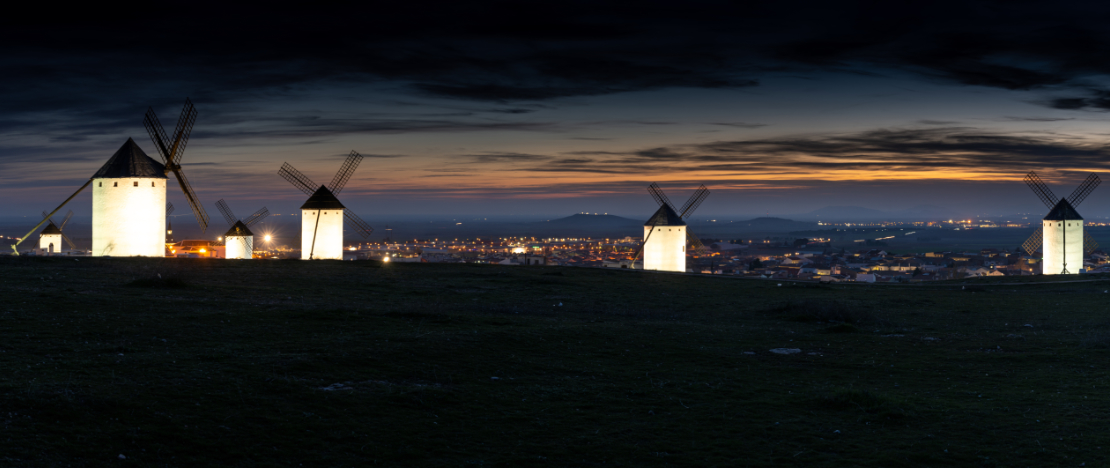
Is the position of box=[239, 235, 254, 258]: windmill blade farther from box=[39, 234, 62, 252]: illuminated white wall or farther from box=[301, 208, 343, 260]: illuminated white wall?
box=[39, 234, 62, 252]: illuminated white wall

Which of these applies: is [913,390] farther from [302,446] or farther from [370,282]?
[370,282]

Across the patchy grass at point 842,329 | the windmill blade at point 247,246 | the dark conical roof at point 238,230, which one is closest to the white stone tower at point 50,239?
the dark conical roof at point 238,230

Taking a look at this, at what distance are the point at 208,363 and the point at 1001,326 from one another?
24162mm

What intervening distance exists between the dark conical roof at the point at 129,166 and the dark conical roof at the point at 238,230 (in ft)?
62.0

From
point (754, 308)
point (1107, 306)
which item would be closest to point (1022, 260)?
point (1107, 306)

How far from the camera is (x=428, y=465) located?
30.2 feet

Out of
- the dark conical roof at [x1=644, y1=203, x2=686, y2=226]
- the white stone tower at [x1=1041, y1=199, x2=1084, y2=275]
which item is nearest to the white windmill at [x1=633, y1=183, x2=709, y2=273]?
the dark conical roof at [x1=644, y1=203, x2=686, y2=226]

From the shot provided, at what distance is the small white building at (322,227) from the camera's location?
61.1m

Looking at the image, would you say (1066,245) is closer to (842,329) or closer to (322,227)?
(842,329)

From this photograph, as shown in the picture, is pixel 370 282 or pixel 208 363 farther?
pixel 370 282

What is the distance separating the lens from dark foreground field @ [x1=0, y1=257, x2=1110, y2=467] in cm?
971

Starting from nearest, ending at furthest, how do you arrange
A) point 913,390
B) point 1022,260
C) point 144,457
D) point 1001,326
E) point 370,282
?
point 144,457 < point 913,390 < point 1001,326 < point 370,282 < point 1022,260

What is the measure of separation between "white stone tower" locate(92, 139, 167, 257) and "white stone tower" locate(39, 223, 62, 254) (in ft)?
118

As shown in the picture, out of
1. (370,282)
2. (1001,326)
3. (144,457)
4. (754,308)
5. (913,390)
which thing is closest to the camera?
(144,457)
